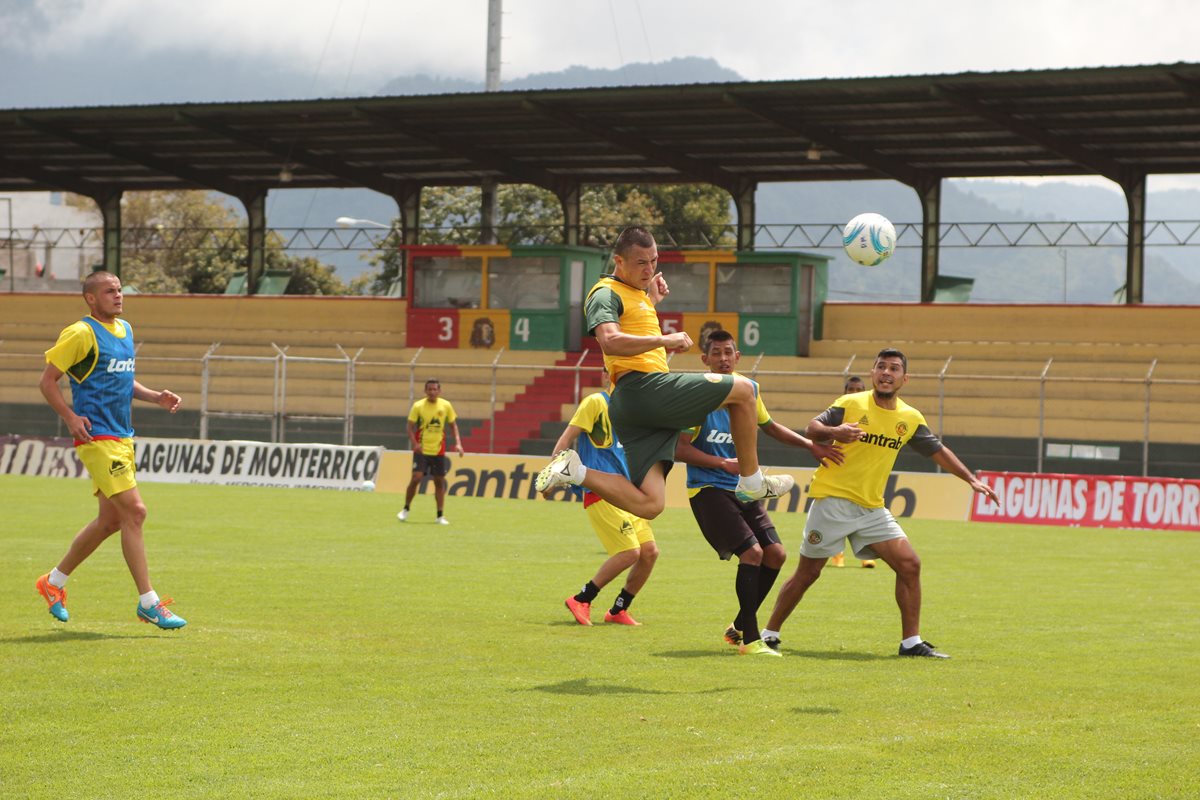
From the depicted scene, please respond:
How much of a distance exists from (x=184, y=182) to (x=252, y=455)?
59.3 ft

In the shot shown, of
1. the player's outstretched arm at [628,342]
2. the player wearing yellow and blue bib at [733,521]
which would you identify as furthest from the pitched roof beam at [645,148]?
the player's outstretched arm at [628,342]

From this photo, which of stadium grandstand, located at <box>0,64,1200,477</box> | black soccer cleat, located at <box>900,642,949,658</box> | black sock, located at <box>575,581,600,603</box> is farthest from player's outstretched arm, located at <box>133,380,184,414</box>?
stadium grandstand, located at <box>0,64,1200,477</box>

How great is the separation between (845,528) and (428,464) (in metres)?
14.6

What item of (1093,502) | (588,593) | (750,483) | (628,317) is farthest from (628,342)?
(1093,502)

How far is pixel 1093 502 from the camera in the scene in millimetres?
26500

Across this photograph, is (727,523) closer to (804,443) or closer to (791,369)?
(804,443)

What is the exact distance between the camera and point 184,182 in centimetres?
4922

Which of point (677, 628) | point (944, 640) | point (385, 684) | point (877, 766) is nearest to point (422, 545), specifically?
point (677, 628)

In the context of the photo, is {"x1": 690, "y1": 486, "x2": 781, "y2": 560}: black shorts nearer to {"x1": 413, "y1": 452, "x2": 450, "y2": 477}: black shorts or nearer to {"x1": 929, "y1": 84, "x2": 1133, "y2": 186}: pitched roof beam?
{"x1": 413, "y1": 452, "x2": 450, "y2": 477}: black shorts

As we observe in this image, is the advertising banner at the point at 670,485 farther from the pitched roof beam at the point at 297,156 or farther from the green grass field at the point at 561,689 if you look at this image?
the pitched roof beam at the point at 297,156

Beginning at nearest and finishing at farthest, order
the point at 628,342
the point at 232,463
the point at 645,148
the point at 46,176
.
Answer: the point at 628,342, the point at 232,463, the point at 645,148, the point at 46,176

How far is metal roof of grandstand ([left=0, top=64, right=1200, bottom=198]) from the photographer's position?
3441 centimetres

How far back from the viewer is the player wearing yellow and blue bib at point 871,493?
10445 mm

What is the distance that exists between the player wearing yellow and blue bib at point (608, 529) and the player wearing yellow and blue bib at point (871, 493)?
155 cm
